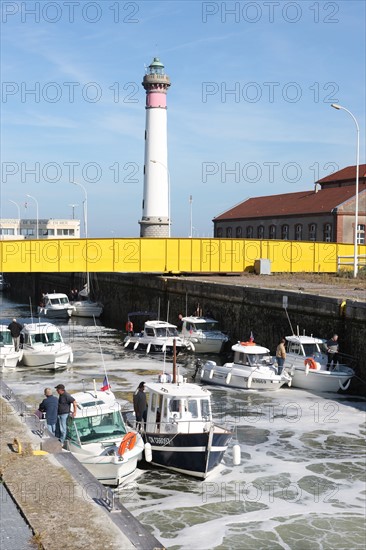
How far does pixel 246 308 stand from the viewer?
1592 inches

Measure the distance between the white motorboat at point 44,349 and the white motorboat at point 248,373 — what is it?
24.3 ft

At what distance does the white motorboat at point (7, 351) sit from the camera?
32.5 m

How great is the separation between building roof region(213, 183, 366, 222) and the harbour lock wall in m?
22.1

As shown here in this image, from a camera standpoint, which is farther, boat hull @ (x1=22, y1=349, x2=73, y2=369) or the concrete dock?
boat hull @ (x1=22, y1=349, x2=73, y2=369)

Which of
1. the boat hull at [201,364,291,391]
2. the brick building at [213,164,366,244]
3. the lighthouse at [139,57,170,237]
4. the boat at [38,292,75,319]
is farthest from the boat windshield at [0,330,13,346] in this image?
the brick building at [213,164,366,244]

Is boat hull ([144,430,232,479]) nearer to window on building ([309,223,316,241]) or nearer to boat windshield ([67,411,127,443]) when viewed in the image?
boat windshield ([67,411,127,443])

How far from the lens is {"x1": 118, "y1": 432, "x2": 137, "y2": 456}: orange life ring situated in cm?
1683

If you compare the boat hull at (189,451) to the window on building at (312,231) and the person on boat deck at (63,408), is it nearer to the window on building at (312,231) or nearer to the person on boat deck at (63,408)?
the person on boat deck at (63,408)

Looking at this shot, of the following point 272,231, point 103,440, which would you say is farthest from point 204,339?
point 272,231

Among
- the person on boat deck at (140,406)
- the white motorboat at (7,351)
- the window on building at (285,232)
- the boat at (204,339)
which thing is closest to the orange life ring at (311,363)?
the boat at (204,339)

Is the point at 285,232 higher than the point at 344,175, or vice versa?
the point at 344,175

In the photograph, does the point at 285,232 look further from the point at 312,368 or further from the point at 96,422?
the point at 96,422

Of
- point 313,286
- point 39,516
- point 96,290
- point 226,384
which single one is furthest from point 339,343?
point 96,290

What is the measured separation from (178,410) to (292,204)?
6304 centimetres
